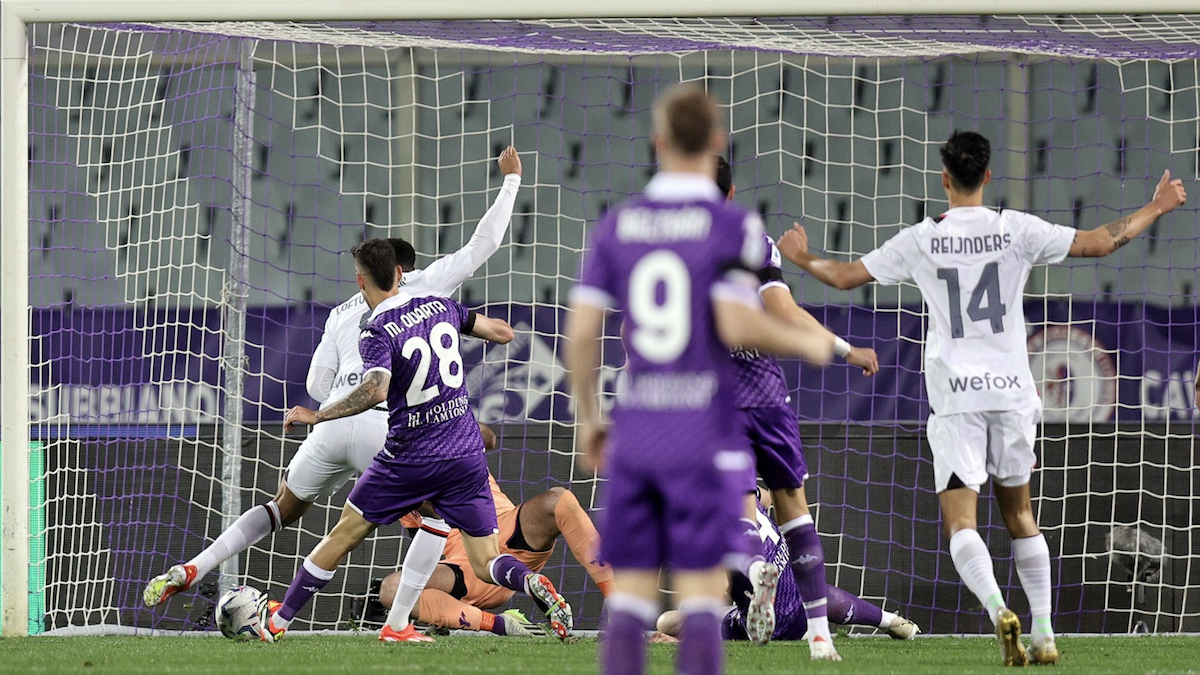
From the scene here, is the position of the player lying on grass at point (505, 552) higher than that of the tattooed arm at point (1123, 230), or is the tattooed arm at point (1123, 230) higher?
the tattooed arm at point (1123, 230)

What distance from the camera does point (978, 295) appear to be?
16.4 feet

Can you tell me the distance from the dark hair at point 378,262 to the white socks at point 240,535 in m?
1.44

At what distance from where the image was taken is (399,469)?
599 cm

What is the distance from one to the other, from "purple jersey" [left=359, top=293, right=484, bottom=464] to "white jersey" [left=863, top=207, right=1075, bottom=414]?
6.41 ft

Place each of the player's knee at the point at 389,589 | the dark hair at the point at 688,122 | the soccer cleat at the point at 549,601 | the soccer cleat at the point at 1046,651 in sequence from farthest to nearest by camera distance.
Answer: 1. the player's knee at the point at 389,589
2. the soccer cleat at the point at 549,601
3. the soccer cleat at the point at 1046,651
4. the dark hair at the point at 688,122

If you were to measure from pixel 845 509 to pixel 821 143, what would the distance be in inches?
163

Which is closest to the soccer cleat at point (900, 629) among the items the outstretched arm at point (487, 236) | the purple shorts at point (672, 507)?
the outstretched arm at point (487, 236)

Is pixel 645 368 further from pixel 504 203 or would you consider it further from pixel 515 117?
pixel 515 117

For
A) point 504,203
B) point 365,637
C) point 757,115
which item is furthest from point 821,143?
point 365,637

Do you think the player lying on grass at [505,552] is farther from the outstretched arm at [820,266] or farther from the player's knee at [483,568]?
the outstretched arm at [820,266]

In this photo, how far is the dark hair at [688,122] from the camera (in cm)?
318

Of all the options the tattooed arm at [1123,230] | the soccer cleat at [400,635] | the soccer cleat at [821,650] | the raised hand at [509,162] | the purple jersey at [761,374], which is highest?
the raised hand at [509,162]

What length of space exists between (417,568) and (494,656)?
955 millimetres

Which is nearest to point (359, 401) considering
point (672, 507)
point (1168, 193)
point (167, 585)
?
point (167, 585)
